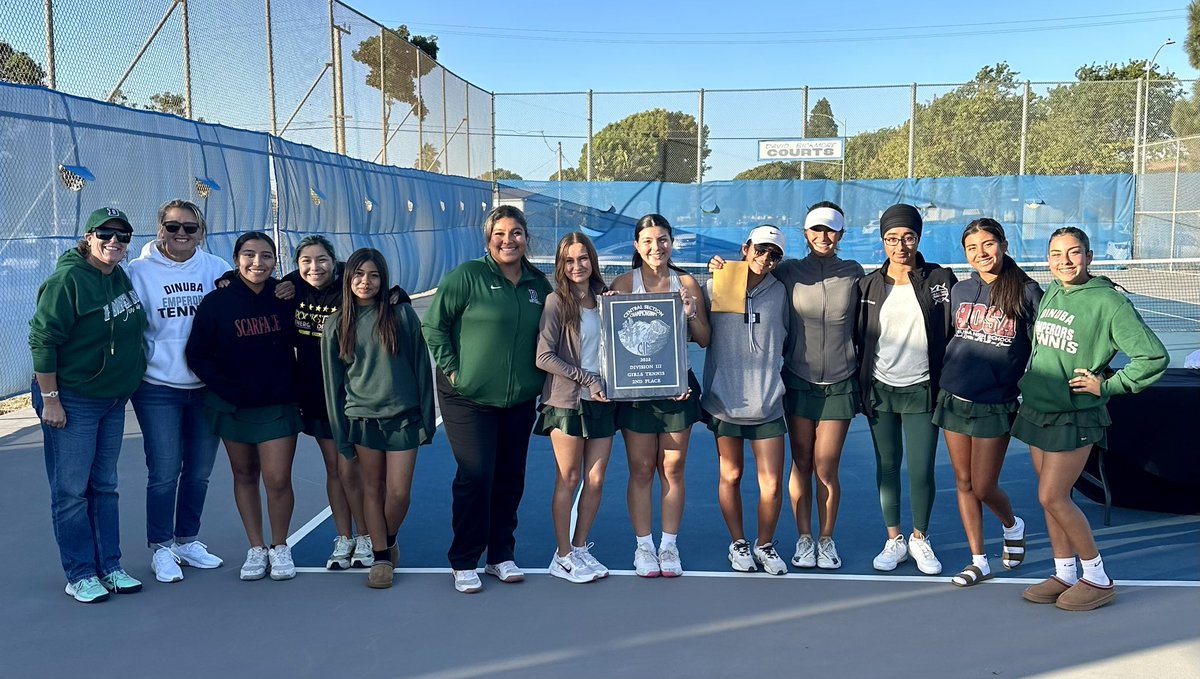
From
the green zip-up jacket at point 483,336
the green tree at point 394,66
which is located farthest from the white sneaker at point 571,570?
the green tree at point 394,66

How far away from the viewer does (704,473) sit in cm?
675

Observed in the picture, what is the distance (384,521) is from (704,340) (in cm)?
177

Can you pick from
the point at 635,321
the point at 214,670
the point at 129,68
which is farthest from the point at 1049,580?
the point at 129,68

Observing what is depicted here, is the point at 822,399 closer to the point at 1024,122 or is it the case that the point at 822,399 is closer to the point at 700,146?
the point at 700,146

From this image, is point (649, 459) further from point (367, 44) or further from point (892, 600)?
point (367, 44)

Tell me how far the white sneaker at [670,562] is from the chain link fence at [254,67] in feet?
21.8

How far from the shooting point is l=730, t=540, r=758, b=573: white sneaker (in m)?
4.73

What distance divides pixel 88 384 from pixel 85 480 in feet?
1.49

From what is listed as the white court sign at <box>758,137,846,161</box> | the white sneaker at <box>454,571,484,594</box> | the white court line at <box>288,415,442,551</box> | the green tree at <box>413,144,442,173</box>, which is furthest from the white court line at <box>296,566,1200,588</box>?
the white court sign at <box>758,137,846,161</box>

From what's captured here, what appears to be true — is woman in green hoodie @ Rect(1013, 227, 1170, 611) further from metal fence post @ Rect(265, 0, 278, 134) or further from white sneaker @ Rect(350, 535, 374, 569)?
metal fence post @ Rect(265, 0, 278, 134)

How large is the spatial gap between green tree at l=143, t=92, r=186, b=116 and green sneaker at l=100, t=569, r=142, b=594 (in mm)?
6891

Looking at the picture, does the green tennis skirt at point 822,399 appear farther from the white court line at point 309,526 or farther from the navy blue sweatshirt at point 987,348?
the white court line at point 309,526

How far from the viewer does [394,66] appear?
1969 cm

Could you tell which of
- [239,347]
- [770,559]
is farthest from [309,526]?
[770,559]
